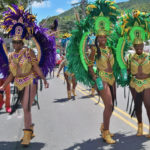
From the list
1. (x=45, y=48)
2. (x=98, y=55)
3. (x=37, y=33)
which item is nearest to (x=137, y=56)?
(x=98, y=55)

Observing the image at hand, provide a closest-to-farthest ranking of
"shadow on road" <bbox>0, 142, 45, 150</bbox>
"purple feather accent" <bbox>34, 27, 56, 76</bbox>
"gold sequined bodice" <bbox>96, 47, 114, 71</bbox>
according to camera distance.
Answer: "shadow on road" <bbox>0, 142, 45, 150</bbox>, "gold sequined bodice" <bbox>96, 47, 114, 71</bbox>, "purple feather accent" <bbox>34, 27, 56, 76</bbox>

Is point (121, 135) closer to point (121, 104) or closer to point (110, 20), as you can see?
point (110, 20)

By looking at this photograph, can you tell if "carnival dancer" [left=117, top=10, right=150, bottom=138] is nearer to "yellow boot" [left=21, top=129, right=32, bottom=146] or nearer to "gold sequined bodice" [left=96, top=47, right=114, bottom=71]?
"gold sequined bodice" [left=96, top=47, right=114, bottom=71]

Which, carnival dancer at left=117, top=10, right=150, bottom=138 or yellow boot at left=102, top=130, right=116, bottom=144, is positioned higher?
carnival dancer at left=117, top=10, right=150, bottom=138

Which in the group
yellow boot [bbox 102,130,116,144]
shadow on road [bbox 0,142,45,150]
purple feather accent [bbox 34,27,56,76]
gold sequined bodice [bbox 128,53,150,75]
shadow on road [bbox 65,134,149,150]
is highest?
purple feather accent [bbox 34,27,56,76]

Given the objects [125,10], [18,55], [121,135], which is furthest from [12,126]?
[125,10]

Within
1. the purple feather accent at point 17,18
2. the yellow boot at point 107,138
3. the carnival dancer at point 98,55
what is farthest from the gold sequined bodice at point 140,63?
the purple feather accent at point 17,18

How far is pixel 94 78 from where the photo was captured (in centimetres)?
455

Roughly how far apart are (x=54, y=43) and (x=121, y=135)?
87.8 inches

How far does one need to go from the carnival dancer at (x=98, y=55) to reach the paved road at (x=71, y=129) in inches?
14.3

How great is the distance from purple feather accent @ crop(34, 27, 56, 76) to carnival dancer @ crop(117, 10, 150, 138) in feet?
4.35

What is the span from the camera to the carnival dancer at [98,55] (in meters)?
4.58

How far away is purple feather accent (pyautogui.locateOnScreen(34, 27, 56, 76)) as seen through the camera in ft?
16.4

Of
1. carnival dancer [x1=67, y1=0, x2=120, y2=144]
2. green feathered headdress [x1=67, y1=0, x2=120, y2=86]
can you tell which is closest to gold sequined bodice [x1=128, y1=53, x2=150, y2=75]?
carnival dancer [x1=67, y1=0, x2=120, y2=144]
